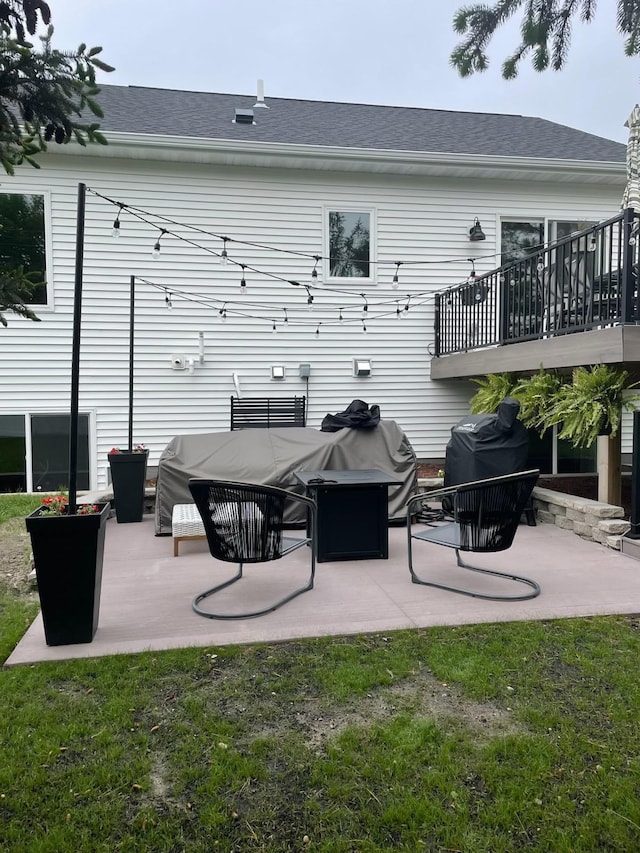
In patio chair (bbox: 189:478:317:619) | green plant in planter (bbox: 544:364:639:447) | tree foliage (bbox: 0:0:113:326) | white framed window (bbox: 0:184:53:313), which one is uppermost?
white framed window (bbox: 0:184:53:313)

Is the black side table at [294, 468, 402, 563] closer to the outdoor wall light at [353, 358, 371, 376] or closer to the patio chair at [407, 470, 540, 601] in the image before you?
the patio chair at [407, 470, 540, 601]

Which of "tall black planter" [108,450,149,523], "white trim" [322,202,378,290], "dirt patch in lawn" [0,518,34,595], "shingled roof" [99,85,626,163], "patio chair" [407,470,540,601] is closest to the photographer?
"patio chair" [407,470,540,601]

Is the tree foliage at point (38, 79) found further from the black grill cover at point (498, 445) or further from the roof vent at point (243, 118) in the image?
the roof vent at point (243, 118)

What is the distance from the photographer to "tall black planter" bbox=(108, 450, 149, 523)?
6535mm

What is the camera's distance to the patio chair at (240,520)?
3.74 meters

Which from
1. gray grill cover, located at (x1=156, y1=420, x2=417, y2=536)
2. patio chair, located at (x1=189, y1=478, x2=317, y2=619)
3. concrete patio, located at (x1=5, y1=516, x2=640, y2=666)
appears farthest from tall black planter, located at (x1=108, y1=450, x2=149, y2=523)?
patio chair, located at (x1=189, y1=478, x2=317, y2=619)

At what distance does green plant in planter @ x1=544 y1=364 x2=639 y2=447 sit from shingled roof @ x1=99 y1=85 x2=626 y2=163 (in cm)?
459

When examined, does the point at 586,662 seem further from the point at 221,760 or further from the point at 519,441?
the point at 519,441

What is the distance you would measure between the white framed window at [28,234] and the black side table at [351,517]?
5454 mm

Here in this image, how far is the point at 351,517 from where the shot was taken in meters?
5.12

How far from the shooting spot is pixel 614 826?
1.95 meters

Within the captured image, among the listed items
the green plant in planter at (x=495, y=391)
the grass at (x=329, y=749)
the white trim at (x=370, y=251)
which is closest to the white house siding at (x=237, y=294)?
the white trim at (x=370, y=251)

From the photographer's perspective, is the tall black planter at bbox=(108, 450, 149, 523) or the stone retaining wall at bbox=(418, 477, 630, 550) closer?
the stone retaining wall at bbox=(418, 477, 630, 550)

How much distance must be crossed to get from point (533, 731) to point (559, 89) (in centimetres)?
1404
